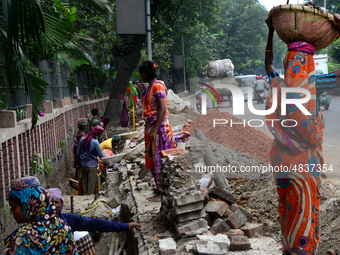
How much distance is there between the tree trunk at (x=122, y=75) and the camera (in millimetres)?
13648

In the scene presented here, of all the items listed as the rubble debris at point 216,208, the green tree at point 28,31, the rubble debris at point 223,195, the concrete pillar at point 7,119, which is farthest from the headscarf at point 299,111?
the concrete pillar at point 7,119

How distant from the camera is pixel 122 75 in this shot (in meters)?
13.8

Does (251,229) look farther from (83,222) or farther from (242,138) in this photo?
(83,222)

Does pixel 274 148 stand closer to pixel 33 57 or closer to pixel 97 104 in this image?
pixel 33 57

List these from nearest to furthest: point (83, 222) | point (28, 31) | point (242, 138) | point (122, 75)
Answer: point (83, 222) < point (28, 31) < point (242, 138) < point (122, 75)

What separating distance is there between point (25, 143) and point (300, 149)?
4933 mm

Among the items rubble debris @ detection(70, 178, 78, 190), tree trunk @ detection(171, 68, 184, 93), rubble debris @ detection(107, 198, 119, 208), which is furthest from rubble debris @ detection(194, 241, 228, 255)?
tree trunk @ detection(171, 68, 184, 93)

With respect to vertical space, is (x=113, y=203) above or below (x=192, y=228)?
below

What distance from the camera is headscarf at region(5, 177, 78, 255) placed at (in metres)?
2.34

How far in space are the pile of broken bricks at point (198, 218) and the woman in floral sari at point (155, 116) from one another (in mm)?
243

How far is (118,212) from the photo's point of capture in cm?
530

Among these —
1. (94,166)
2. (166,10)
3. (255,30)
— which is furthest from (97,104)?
(255,30)

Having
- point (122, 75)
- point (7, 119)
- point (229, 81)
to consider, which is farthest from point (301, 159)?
point (122, 75)

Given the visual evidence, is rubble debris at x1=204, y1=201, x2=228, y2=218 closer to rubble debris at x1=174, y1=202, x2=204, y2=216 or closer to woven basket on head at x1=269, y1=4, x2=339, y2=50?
rubble debris at x1=174, y1=202, x2=204, y2=216
